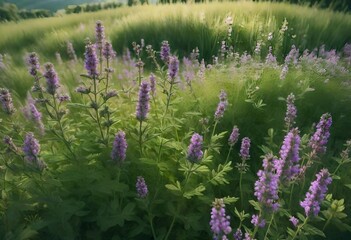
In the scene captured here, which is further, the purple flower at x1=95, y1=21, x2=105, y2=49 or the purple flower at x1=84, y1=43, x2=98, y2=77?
the purple flower at x1=95, y1=21, x2=105, y2=49

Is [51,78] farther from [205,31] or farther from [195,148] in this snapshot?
[205,31]

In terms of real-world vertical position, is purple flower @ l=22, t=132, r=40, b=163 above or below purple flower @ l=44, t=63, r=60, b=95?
below

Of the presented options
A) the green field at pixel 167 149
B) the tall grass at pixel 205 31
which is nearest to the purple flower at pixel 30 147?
the green field at pixel 167 149

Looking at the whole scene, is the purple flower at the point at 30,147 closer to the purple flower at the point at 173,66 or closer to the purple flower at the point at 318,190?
the purple flower at the point at 173,66

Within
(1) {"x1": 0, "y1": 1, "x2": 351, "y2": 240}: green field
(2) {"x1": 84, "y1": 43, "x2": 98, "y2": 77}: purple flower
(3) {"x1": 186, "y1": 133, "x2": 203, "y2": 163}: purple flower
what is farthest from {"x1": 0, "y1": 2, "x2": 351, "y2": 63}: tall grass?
(3) {"x1": 186, "y1": 133, "x2": 203, "y2": 163}: purple flower

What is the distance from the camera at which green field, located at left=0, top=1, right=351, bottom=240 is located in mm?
2461

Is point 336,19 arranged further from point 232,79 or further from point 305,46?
point 232,79

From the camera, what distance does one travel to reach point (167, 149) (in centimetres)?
316

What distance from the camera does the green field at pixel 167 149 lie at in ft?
8.07

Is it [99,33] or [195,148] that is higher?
[99,33]

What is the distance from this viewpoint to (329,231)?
2.85m

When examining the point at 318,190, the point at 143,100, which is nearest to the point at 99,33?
the point at 143,100

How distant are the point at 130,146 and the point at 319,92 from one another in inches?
93.6

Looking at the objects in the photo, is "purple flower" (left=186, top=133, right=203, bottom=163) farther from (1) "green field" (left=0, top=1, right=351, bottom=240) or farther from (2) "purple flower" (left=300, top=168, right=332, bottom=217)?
(2) "purple flower" (left=300, top=168, right=332, bottom=217)
